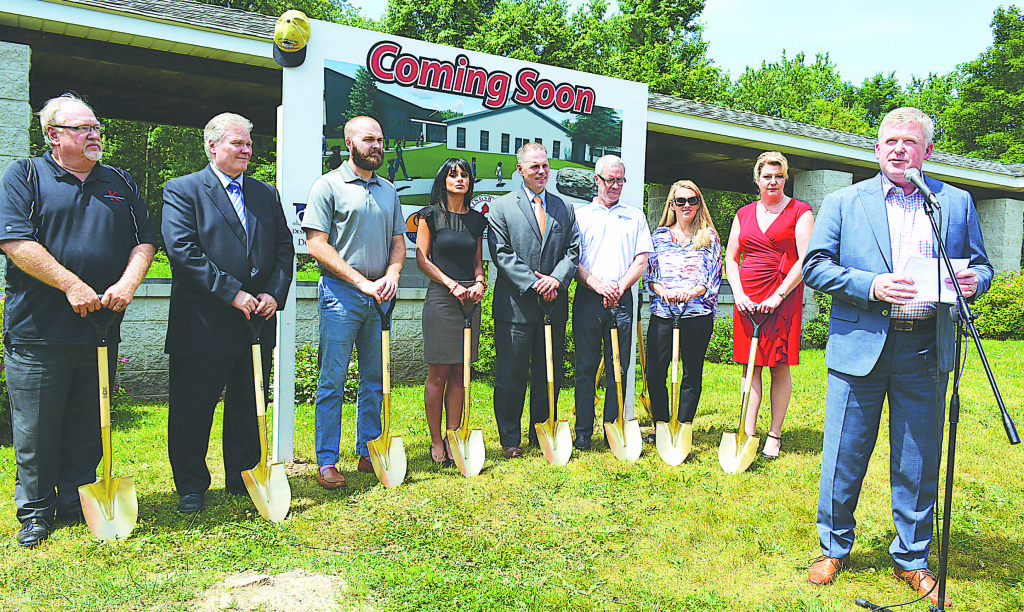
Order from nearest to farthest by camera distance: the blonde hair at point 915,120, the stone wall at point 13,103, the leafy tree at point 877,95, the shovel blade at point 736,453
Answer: the blonde hair at point 915,120 < the shovel blade at point 736,453 < the stone wall at point 13,103 < the leafy tree at point 877,95

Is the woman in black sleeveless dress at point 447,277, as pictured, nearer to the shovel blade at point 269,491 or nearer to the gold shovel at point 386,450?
the gold shovel at point 386,450

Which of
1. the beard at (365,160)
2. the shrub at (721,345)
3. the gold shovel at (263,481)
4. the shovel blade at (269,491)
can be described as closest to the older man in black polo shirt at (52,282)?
the gold shovel at (263,481)

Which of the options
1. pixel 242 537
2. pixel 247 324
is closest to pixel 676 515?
pixel 242 537

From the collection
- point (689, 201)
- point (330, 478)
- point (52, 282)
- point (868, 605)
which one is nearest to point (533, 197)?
point (689, 201)

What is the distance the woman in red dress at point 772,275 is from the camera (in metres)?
4.93

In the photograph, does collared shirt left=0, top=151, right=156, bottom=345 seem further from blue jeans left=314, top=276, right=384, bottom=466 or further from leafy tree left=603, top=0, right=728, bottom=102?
leafy tree left=603, top=0, right=728, bottom=102

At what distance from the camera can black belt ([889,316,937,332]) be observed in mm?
3027

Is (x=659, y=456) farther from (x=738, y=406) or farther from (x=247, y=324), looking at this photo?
(x=247, y=324)

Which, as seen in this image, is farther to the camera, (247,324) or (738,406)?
(738,406)

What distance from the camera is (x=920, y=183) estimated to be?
2752mm

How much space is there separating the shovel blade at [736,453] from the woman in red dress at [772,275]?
43cm

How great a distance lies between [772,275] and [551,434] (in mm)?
1888

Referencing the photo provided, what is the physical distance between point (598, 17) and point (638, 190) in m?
30.2

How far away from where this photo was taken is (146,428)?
582 centimetres
